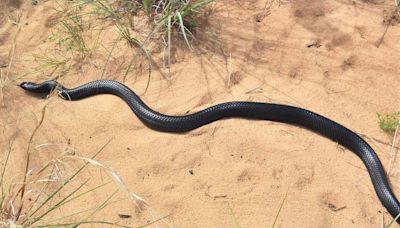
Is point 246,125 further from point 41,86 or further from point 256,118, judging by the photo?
point 41,86

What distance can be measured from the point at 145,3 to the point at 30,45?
1264 mm

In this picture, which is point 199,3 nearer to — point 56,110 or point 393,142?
point 56,110

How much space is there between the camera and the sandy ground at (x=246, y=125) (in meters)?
3.12

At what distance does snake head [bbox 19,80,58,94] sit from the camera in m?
4.13

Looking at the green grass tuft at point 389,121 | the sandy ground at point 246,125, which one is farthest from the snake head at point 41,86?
the green grass tuft at point 389,121

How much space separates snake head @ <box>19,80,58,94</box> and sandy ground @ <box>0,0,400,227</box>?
0.08 metres

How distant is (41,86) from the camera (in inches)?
163

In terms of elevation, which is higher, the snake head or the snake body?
the snake head

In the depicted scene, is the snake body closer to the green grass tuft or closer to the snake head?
the snake head

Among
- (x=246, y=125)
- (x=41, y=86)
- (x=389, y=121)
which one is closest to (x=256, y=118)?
(x=246, y=125)

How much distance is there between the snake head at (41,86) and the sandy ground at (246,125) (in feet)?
0.28

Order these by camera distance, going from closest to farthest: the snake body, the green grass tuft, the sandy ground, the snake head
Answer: the sandy ground
the snake body
the green grass tuft
the snake head

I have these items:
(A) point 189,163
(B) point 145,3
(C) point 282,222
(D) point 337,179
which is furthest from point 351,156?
(B) point 145,3

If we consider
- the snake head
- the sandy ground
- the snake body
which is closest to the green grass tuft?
the sandy ground
